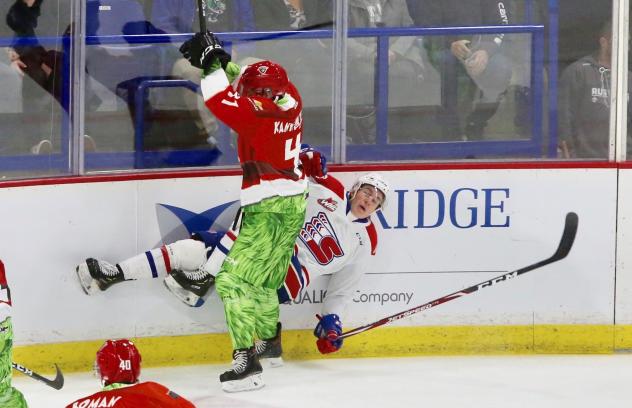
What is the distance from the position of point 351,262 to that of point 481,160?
0.74 meters

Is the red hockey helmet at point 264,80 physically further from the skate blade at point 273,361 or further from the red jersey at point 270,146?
the skate blade at point 273,361

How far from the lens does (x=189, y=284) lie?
639 centimetres

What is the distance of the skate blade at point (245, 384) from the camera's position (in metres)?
6.05

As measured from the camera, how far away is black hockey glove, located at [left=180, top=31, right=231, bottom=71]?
18.8 ft

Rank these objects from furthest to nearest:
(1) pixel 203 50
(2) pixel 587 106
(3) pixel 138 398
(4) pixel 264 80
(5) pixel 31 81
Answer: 1. (2) pixel 587 106
2. (5) pixel 31 81
3. (4) pixel 264 80
4. (1) pixel 203 50
5. (3) pixel 138 398

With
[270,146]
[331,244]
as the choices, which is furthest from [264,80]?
[331,244]

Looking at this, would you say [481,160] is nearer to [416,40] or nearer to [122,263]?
[416,40]

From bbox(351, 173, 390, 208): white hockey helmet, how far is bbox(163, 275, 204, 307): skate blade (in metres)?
0.81

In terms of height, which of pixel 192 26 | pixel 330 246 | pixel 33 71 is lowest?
pixel 330 246

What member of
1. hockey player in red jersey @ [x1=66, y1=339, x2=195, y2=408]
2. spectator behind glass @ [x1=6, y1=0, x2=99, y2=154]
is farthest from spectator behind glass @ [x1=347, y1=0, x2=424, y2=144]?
hockey player in red jersey @ [x1=66, y1=339, x2=195, y2=408]

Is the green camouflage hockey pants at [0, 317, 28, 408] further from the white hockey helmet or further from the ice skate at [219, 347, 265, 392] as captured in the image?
the white hockey helmet

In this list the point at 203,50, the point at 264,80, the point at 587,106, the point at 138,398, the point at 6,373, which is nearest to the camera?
the point at 138,398

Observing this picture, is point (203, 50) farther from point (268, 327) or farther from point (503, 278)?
point (503, 278)

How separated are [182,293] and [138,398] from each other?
2.47 m
